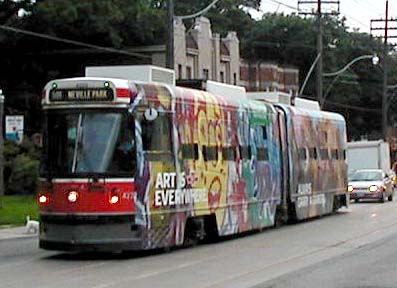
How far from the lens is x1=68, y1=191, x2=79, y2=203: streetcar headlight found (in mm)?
Answer: 18225

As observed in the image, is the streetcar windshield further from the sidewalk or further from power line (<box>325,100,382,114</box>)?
power line (<box>325,100,382,114</box>)

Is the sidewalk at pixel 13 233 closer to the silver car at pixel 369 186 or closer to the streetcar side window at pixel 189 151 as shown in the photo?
the streetcar side window at pixel 189 151

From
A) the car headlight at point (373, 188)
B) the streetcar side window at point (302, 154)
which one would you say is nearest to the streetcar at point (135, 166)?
the streetcar side window at point (302, 154)

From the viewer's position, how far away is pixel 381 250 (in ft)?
65.6

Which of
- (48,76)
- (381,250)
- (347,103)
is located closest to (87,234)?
(381,250)

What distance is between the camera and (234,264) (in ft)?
57.0

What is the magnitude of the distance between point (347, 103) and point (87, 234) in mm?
78647

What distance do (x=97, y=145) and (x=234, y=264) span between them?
336cm

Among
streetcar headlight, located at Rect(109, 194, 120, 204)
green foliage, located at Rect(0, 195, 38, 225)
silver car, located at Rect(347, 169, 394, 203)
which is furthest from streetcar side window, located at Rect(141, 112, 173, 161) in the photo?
silver car, located at Rect(347, 169, 394, 203)

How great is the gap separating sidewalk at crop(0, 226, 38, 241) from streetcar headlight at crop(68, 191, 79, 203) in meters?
7.04

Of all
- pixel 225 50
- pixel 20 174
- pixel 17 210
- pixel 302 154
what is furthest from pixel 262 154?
pixel 225 50

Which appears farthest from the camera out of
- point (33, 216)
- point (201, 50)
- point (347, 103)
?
point (347, 103)

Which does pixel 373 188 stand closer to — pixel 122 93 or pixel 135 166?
pixel 135 166

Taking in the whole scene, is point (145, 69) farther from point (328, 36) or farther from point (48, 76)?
point (328, 36)
